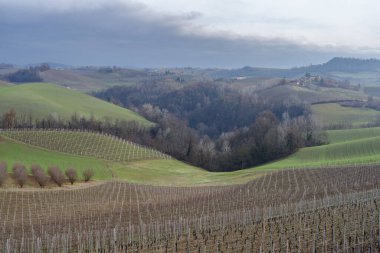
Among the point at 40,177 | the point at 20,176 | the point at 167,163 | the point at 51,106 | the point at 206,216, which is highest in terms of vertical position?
the point at 206,216

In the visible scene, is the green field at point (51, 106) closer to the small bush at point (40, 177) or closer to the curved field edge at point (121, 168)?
the curved field edge at point (121, 168)

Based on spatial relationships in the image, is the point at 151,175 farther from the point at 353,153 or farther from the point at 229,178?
the point at 353,153

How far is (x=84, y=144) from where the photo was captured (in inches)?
4097

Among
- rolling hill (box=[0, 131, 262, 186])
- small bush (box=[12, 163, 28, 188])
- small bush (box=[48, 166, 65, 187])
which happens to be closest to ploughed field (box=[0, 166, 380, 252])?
small bush (box=[12, 163, 28, 188])

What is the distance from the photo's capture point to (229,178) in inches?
3164

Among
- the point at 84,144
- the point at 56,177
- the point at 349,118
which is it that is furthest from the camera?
the point at 349,118

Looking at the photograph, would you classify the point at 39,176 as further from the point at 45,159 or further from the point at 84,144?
the point at 84,144

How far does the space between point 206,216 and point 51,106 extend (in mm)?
139359

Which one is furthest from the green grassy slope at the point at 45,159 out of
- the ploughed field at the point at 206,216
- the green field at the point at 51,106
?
the green field at the point at 51,106

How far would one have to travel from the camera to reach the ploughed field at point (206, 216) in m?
29.7

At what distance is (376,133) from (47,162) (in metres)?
82.2

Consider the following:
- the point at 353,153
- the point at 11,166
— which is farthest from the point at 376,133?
the point at 11,166

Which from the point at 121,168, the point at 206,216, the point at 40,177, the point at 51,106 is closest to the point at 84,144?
the point at 121,168

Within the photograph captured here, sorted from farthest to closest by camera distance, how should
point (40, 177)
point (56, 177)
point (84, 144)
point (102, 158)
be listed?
point (84, 144) → point (102, 158) → point (56, 177) → point (40, 177)
